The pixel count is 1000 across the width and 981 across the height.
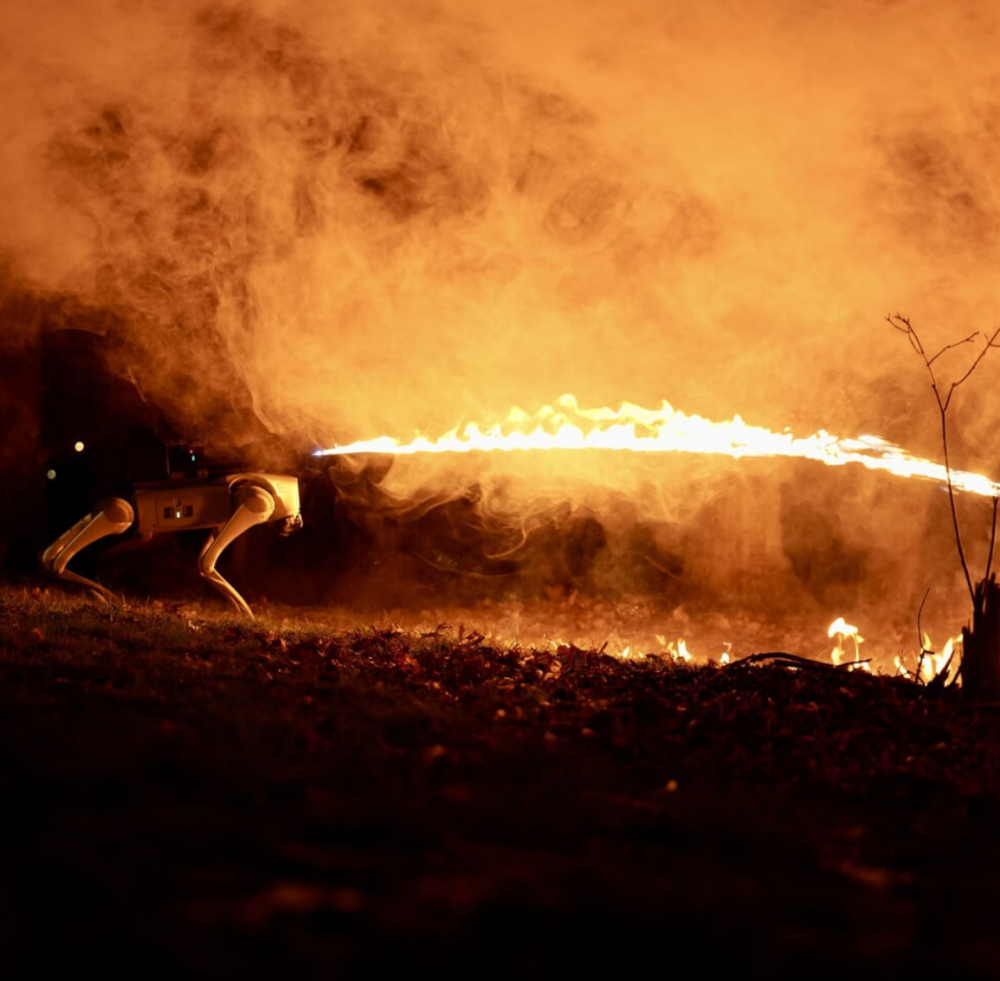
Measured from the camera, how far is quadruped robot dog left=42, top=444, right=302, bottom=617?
9859 mm

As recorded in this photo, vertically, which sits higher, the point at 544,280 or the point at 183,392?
the point at 544,280

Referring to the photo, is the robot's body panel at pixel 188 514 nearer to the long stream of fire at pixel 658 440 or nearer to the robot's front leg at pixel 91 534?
the robot's front leg at pixel 91 534

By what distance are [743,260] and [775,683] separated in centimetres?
712

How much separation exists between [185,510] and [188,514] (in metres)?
0.05

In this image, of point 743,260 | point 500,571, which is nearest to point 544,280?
point 743,260

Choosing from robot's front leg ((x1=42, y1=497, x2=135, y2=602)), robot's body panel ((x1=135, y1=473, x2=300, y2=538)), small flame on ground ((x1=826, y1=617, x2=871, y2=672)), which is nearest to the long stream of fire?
robot's body panel ((x1=135, y1=473, x2=300, y2=538))

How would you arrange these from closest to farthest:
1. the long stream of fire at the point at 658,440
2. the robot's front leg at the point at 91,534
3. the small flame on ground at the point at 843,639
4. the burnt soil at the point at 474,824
Answer: 1. the burnt soil at the point at 474,824
2. the robot's front leg at the point at 91,534
3. the small flame on ground at the point at 843,639
4. the long stream of fire at the point at 658,440

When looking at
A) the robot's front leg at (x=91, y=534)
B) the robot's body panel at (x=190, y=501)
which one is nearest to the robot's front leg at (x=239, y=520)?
the robot's body panel at (x=190, y=501)

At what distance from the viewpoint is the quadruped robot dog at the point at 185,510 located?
9859 millimetres

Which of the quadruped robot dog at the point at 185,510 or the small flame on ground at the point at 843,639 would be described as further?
the small flame on ground at the point at 843,639

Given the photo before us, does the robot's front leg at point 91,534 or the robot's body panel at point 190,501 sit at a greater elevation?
the robot's body panel at point 190,501

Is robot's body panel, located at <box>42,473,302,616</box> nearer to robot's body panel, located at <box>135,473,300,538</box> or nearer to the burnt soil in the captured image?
robot's body panel, located at <box>135,473,300,538</box>

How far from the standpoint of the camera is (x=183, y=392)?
14.0 metres

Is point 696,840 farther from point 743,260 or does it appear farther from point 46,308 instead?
point 46,308
